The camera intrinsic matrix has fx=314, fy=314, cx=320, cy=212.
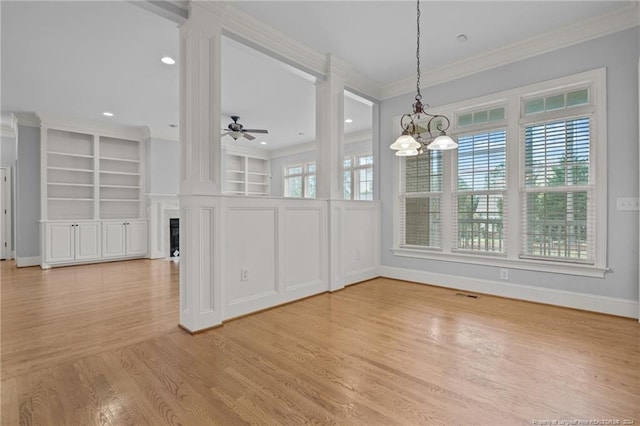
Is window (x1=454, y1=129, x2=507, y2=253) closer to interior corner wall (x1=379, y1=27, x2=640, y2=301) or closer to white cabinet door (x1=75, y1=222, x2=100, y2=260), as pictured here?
interior corner wall (x1=379, y1=27, x2=640, y2=301)

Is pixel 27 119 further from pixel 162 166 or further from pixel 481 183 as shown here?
pixel 481 183

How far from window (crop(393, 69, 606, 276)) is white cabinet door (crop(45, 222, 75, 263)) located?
21.2 feet

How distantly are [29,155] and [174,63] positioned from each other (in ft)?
14.9

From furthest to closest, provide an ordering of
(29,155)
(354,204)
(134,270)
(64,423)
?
(29,155) < (134,270) < (354,204) < (64,423)

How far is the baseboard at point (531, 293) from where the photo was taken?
311cm

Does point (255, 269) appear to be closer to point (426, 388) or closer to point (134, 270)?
point (426, 388)

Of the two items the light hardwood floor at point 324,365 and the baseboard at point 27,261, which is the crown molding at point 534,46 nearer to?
the light hardwood floor at point 324,365

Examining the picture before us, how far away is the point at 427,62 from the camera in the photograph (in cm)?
408

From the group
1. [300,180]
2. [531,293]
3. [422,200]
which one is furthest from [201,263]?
[300,180]

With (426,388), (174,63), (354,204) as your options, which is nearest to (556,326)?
(426,388)

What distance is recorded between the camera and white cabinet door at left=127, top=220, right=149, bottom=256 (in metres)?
6.98

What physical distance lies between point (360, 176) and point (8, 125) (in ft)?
26.4

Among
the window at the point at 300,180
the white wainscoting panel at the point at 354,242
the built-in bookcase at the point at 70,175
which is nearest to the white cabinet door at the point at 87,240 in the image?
the built-in bookcase at the point at 70,175

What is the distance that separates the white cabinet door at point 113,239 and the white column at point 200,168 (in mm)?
4986
